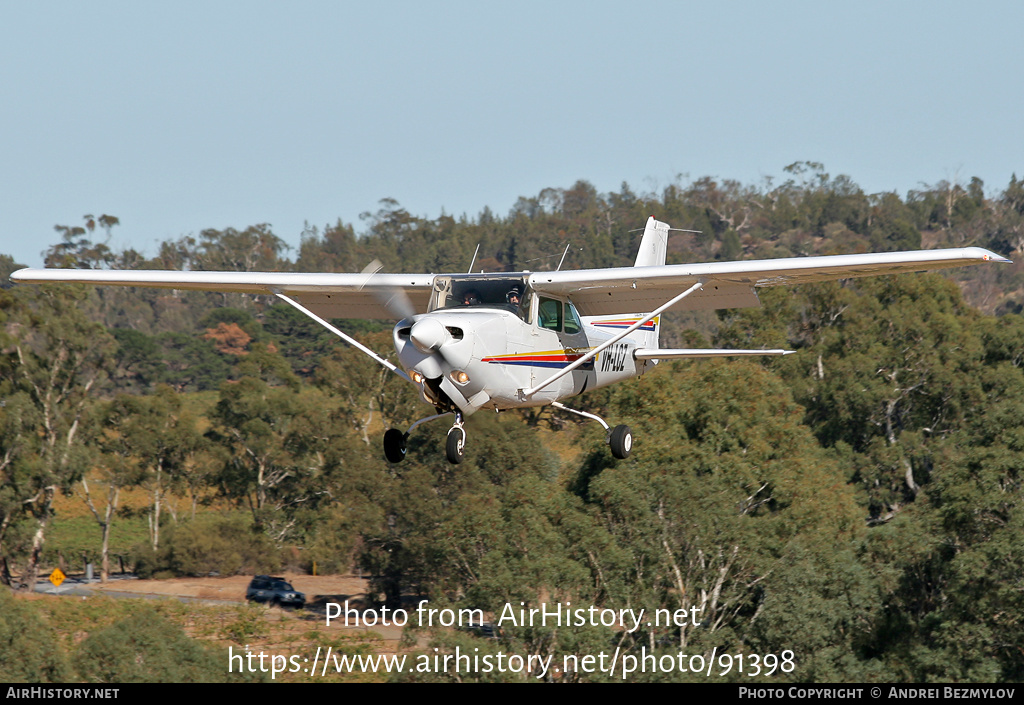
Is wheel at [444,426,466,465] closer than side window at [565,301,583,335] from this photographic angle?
Yes

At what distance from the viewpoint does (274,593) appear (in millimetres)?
44844

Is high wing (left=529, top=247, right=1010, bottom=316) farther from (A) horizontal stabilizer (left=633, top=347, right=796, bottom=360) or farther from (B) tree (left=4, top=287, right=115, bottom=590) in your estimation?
(B) tree (left=4, top=287, right=115, bottom=590)

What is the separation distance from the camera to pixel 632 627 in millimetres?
34688

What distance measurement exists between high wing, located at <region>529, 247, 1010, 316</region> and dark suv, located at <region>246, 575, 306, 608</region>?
3071cm

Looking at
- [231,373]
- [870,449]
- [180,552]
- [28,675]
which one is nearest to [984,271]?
[870,449]

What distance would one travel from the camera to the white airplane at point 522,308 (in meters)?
13.7

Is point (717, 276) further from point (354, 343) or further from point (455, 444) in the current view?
point (354, 343)

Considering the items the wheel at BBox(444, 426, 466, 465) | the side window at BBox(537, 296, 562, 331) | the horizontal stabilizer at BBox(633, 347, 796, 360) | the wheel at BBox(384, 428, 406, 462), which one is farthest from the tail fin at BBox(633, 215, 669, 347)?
the wheel at BBox(444, 426, 466, 465)

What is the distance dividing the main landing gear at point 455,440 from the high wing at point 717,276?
1.56 meters

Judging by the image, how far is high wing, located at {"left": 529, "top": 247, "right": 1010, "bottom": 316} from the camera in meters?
14.9

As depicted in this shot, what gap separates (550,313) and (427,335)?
104 inches

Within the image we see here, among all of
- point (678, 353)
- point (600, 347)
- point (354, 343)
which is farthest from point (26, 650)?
point (600, 347)

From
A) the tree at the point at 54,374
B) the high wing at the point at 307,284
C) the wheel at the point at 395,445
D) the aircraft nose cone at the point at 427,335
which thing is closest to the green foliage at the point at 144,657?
the tree at the point at 54,374

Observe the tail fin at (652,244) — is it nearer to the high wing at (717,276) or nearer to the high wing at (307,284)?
the high wing at (717,276)
